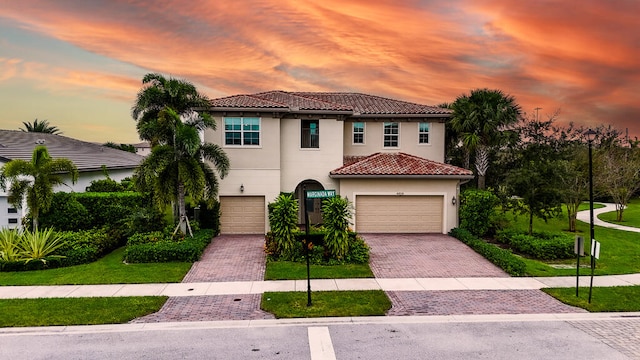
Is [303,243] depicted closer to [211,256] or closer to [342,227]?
[342,227]

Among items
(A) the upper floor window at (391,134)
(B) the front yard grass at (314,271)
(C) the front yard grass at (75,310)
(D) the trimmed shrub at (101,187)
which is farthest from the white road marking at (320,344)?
(D) the trimmed shrub at (101,187)

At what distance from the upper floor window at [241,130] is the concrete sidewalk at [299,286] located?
32.6ft

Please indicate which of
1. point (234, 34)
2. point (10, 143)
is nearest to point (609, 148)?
point (234, 34)

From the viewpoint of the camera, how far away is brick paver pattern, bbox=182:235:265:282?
45.9 feet

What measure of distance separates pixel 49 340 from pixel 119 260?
24.0 feet

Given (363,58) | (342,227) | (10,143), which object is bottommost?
(342,227)

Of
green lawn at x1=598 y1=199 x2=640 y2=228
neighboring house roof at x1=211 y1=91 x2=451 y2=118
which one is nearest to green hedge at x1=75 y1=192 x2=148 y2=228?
neighboring house roof at x1=211 y1=91 x2=451 y2=118

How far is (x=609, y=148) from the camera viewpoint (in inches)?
1399

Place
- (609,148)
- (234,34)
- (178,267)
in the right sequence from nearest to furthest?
(178,267), (234,34), (609,148)

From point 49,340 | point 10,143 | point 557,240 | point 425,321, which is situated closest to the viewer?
point 49,340

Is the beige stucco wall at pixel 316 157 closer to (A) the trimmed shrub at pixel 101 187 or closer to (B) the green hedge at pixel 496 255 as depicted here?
(B) the green hedge at pixel 496 255

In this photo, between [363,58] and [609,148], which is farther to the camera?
[609,148]

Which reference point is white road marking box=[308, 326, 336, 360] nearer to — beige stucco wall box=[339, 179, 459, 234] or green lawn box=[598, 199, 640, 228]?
beige stucco wall box=[339, 179, 459, 234]

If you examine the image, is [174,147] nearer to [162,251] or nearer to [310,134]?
[162,251]
